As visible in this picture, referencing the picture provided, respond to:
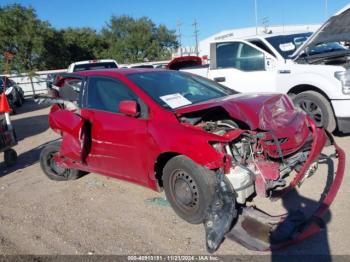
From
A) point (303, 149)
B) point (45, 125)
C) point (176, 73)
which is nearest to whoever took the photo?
point (303, 149)

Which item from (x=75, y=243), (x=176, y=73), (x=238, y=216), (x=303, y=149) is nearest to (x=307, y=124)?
(x=303, y=149)

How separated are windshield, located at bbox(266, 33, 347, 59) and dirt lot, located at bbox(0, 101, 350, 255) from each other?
2536 millimetres

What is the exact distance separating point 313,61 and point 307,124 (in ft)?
9.76

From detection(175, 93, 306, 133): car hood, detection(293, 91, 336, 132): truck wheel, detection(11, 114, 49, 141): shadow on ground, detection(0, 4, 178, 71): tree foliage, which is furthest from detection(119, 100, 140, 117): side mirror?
detection(0, 4, 178, 71): tree foliage

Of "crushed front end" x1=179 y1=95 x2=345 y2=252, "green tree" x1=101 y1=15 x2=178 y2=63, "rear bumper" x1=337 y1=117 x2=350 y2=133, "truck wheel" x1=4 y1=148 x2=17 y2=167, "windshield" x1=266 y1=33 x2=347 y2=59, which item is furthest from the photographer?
"green tree" x1=101 y1=15 x2=178 y2=63

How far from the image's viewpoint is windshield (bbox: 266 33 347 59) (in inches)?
303

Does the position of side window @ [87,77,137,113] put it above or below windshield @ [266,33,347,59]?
below

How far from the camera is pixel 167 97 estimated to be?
4.61m

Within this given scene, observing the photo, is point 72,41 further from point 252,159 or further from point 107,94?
point 252,159

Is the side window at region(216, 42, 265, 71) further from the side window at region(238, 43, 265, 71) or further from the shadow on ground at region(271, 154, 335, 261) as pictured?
the shadow on ground at region(271, 154, 335, 261)

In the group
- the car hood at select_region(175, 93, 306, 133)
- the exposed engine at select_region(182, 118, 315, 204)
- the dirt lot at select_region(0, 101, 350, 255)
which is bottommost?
the dirt lot at select_region(0, 101, 350, 255)

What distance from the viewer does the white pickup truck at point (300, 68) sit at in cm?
641

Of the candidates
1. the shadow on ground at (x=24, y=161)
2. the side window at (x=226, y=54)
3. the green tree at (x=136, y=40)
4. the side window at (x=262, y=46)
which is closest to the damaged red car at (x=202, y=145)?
the shadow on ground at (x=24, y=161)

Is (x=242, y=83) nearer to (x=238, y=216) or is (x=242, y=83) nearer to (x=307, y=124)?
(x=307, y=124)
